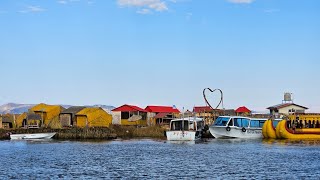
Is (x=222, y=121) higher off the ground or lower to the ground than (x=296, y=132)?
higher

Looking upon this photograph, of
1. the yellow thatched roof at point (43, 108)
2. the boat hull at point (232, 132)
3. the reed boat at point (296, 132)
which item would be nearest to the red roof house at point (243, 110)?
the boat hull at point (232, 132)

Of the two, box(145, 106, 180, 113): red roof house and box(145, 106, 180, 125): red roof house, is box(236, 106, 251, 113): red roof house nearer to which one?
box(145, 106, 180, 113): red roof house

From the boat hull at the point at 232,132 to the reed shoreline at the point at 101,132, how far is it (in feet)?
43.0

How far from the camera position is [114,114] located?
4675 inches

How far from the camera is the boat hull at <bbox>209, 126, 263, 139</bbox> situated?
91.0 metres

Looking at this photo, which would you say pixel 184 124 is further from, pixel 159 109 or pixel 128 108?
pixel 159 109

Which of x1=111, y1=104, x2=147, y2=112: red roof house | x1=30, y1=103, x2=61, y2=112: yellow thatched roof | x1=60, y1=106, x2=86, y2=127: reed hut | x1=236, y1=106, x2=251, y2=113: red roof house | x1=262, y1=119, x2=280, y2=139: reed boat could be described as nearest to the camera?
x1=262, y1=119, x2=280, y2=139: reed boat

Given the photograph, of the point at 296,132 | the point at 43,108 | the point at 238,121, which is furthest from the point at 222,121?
the point at 43,108

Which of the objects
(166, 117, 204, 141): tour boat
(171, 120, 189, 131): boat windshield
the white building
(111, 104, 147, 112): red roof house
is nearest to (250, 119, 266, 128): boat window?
(166, 117, 204, 141): tour boat

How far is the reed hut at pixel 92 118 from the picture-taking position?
104m

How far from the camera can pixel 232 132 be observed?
299 ft

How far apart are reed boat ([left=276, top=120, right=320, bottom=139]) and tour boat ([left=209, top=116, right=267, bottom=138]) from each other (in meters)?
7.52

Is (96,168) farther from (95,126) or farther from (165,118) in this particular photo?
(165,118)

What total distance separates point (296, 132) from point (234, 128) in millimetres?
11381
